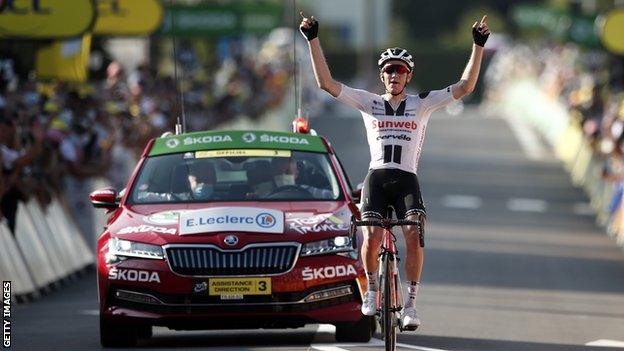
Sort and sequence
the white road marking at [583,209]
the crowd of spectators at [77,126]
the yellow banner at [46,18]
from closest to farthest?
the crowd of spectators at [77,126] < the yellow banner at [46,18] < the white road marking at [583,209]

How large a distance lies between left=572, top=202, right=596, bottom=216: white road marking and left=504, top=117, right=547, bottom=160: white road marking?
11.1 m

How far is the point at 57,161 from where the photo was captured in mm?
21562

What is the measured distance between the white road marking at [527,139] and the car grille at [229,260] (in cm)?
3145

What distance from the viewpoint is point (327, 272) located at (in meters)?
13.9

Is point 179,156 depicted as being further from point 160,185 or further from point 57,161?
point 57,161

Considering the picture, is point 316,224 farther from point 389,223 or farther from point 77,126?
point 77,126

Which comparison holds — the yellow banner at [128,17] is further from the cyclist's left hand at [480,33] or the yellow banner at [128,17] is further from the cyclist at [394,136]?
the cyclist's left hand at [480,33]

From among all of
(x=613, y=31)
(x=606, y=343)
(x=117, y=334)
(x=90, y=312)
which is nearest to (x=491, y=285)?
(x=90, y=312)

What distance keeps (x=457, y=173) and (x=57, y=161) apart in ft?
65.7

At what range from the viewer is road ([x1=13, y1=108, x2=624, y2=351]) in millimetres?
15047

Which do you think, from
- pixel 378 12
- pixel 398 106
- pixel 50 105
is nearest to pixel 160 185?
pixel 398 106

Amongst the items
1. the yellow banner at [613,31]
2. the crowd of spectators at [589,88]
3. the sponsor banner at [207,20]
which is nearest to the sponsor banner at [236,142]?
the crowd of spectators at [589,88]

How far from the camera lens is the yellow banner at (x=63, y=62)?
2577 cm

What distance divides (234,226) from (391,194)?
1.29 meters
